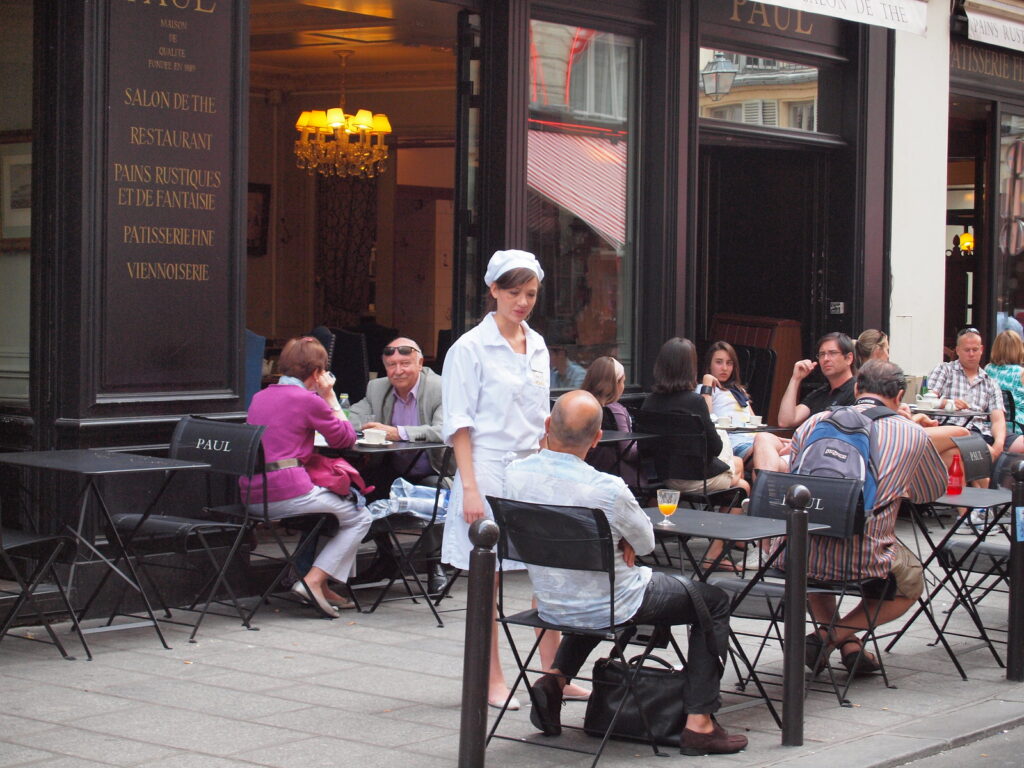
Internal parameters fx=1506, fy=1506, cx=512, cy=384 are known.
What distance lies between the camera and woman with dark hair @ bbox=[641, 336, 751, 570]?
355 inches

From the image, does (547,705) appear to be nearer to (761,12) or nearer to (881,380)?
(881,380)

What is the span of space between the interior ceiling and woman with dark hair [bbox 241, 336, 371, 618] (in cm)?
372

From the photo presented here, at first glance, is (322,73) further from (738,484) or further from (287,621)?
(287,621)

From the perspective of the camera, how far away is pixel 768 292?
1318cm

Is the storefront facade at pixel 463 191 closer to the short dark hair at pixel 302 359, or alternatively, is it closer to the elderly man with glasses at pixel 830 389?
the short dark hair at pixel 302 359

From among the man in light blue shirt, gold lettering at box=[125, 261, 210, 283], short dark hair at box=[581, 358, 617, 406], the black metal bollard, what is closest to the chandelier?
gold lettering at box=[125, 261, 210, 283]

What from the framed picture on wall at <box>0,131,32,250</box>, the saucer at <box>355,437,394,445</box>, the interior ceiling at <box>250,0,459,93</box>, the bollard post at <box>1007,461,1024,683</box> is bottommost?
the bollard post at <box>1007,461,1024,683</box>

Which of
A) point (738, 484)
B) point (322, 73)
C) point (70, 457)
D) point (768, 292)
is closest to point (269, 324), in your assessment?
point (322, 73)

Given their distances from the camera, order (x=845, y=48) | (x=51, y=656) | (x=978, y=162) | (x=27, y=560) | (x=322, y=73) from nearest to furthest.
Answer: (x=51, y=656) < (x=27, y=560) < (x=845, y=48) < (x=978, y=162) < (x=322, y=73)

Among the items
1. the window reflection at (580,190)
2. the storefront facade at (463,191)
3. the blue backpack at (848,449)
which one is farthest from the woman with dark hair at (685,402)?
the blue backpack at (848,449)

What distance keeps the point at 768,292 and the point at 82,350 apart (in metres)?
7.29

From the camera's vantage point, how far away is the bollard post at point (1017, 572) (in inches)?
255

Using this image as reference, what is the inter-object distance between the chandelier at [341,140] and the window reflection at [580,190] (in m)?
4.07

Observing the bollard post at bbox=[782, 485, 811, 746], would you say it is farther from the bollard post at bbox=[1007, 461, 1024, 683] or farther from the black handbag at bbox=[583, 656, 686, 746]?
the bollard post at bbox=[1007, 461, 1024, 683]
